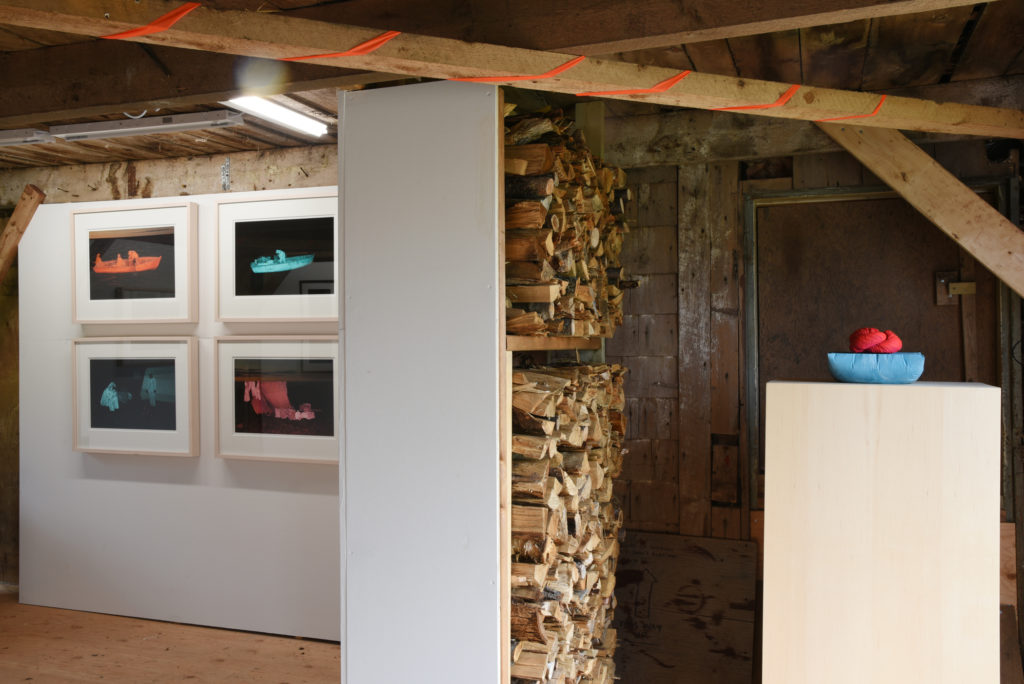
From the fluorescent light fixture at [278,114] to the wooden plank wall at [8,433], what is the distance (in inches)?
97.8

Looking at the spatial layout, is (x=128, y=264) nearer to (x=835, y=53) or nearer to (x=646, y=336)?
(x=646, y=336)

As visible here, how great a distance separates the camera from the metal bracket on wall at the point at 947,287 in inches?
140

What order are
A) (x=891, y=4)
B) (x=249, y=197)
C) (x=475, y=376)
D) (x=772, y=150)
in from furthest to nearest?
(x=249, y=197) → (x=772, y=150) → (x=475, y=376) → (x=891, y=4)

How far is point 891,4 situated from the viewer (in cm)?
189

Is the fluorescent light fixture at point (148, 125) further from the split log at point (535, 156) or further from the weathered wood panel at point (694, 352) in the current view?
the weathered wood panel at point (694, 352)

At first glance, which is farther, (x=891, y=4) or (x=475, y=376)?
(x=475, y=376)

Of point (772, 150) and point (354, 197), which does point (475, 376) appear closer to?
point (354, 197)

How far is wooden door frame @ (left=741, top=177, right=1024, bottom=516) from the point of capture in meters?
3.47

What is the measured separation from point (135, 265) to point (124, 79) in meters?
1.80

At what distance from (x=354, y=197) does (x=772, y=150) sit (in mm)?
2312

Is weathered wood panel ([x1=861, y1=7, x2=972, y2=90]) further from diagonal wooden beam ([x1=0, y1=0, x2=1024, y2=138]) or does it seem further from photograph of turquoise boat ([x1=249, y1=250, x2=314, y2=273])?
photograph of turquoise boat ([x1=249, y1=250, x2=314, y2=273])

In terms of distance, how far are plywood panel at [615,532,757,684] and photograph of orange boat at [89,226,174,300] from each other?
2.94 metres

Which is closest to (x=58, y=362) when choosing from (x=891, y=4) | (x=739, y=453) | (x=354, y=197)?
(x=354, y=197)

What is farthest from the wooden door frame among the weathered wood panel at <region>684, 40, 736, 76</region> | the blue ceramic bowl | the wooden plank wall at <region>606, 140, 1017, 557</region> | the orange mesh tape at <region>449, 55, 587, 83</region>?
the orange mesh tape at <region>449, 55, 587, 83</region>
